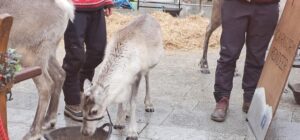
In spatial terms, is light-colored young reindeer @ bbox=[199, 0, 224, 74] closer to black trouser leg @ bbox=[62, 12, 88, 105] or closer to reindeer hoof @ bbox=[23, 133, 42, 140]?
black trouser leg @ bbox=[62, 12, 88, 105]

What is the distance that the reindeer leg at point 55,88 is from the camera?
5168mm

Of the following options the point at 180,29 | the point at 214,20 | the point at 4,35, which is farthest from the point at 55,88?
the point at 180,29

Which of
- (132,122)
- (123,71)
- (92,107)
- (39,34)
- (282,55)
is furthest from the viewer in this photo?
(132,122)

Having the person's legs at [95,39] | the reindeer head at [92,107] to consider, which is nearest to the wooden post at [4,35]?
the reindeer head at [92,107]

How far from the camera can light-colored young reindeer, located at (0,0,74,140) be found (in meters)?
4.71

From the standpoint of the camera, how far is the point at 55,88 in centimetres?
515

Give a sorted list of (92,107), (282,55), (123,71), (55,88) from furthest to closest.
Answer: (55,88) → (123,71) → (92,107) → (282,55)

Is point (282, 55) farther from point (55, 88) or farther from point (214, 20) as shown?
point (214, 20)


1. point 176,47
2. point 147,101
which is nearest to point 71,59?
point 147,101

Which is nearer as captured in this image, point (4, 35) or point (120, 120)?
point (4, 35)

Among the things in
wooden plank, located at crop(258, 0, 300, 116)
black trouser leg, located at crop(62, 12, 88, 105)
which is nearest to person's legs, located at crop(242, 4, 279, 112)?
wooden plank, located at crop(258, 0, 300, 116)

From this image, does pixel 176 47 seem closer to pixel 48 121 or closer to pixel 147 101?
pixel 147 101

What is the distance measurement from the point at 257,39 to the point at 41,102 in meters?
2.14

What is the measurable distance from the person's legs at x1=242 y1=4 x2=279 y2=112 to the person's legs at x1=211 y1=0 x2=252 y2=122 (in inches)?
3.6
